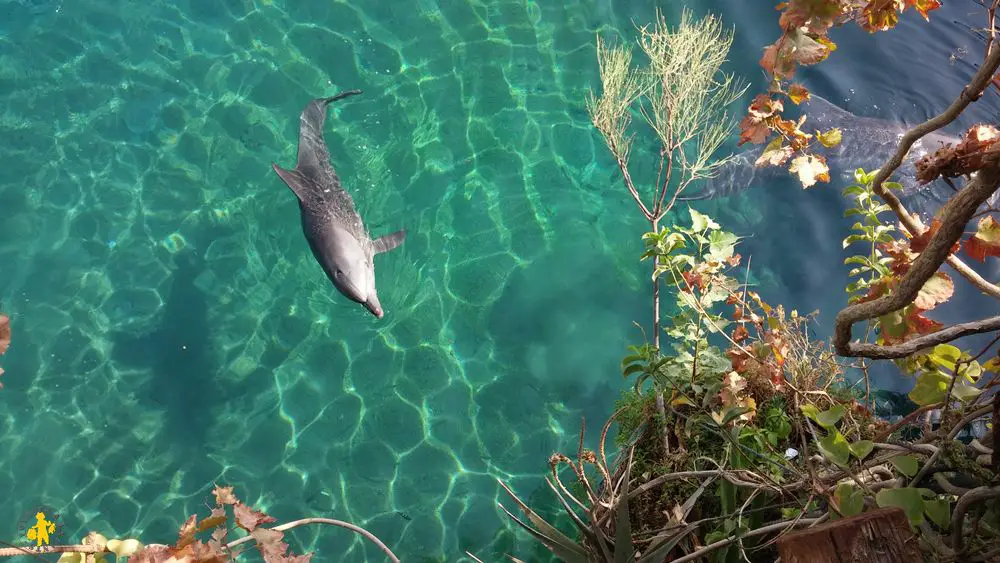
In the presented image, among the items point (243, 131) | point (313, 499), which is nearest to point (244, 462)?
point (313, 499)

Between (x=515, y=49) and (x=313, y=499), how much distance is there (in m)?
4.68

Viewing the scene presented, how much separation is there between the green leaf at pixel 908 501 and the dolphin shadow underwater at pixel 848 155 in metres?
4.19

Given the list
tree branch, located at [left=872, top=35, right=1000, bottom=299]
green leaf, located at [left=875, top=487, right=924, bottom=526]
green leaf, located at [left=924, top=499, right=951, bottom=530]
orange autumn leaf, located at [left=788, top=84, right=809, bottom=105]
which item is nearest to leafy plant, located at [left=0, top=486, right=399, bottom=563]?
green leaf, located at [left=875, top=487, right=924, bottom=526]

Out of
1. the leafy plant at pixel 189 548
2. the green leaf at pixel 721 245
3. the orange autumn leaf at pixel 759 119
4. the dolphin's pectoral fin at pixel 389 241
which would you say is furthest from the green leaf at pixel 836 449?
the dolphin's pectoral fin at pixel 389 241

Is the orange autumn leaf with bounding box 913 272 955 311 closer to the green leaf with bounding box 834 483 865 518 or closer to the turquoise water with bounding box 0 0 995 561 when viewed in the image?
the green leaf with bounding box 834 483 865 518

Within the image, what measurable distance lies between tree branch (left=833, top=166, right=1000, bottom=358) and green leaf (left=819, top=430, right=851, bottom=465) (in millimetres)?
315

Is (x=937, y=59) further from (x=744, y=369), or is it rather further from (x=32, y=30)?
(x=32, y=30)

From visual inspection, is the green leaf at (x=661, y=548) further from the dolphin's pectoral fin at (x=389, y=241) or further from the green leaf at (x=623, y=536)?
the dolphin's pectoral fin at (x=389, y=241)

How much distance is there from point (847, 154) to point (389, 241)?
14.1ft

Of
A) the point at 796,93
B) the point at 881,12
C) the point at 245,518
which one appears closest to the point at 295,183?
the point at 245,518

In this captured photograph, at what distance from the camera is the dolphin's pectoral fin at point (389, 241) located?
5547mm

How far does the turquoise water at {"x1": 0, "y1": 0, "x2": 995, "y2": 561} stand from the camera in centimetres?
534

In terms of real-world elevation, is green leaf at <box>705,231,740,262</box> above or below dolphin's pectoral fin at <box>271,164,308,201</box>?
above

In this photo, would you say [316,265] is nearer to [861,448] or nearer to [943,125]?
[861,448]
